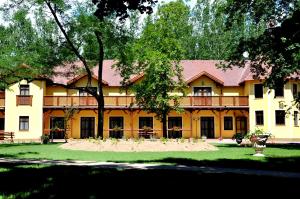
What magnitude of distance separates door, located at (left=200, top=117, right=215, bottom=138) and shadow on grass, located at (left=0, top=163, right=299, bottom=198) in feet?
94.3

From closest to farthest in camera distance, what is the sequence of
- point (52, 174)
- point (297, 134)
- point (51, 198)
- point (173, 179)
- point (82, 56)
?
point (51, 198)
point (173, 179)
point (52, 174)
point (82, 56)
point (297, 134)

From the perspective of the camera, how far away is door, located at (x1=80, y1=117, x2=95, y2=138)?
41156 mm

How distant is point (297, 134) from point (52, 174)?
31.5m

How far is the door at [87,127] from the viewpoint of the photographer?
41.2 m

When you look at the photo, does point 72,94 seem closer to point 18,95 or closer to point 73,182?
point 18,95

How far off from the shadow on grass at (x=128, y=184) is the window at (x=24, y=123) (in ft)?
91.6

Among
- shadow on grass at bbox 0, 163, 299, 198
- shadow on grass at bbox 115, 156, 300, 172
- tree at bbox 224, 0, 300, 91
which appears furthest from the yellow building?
shadow on grass at bbox 0, 163, 299, 198

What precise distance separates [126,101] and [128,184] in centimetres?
2907

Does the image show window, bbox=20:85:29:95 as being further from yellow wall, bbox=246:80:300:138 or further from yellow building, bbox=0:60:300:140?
yellow wall, bbox=246:80:300:138

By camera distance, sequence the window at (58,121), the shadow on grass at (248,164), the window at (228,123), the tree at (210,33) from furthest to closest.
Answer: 1. the tree at (210,33)
2. the window at (228,123)
3. the window at (58,121)
4. the shadow on grass at (248,164)

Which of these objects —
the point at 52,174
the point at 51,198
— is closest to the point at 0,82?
the point at 52,174

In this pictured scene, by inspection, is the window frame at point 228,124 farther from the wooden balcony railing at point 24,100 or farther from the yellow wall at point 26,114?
the wooden balcony railing at point 24,100

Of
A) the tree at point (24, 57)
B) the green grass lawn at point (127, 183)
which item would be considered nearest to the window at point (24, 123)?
the tree at point (24, 57)

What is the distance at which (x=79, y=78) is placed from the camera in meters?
40.5
